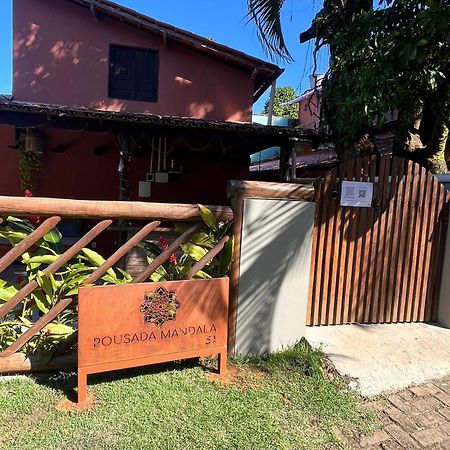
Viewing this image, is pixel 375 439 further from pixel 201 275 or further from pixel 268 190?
pixel 268 190

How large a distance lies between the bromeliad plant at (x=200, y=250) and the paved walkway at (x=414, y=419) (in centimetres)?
153

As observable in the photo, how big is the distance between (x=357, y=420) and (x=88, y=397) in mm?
1809

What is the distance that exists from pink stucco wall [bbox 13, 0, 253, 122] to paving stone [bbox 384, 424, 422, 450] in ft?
25.3

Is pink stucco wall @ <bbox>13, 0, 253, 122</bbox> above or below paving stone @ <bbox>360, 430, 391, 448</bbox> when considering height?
above

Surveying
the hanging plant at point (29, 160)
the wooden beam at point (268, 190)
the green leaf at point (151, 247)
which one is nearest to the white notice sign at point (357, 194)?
the wooden beam at point (268, 190)

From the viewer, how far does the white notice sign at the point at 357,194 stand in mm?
3684

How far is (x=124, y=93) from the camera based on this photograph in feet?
28.8

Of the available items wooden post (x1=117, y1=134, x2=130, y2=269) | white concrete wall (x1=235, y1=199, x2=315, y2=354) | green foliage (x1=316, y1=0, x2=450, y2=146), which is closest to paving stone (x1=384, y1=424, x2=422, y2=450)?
white concrete wall (x1=235, y1=199, x2=315, y2=354)

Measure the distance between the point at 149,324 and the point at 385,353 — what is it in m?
2.09

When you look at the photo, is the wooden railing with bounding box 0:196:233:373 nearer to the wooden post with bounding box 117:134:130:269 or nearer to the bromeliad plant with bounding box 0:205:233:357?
the bromeliad plant with bounding box 0:205:233:357

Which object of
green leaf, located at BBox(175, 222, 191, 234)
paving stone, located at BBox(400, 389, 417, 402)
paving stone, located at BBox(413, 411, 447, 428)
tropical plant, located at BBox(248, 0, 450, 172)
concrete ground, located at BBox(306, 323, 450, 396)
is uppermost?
tropical plant, located at BBox(248, 0, 450, 172)

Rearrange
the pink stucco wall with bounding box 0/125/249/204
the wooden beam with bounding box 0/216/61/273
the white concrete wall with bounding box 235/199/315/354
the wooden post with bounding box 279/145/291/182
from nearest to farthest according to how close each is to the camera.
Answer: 1. the wooden beam with bounding box 0/216/61/273
2. the white concrete wall with bounding box 235/199/315/354
3. the wooden post with bounding box 279/145/291/182
4. the pink stucco wall with bounding box 0/125/249/204

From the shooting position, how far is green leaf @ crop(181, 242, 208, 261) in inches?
122

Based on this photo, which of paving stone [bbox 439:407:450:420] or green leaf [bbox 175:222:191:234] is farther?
green leaf [bbox 175:222:191:234]
